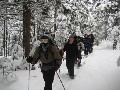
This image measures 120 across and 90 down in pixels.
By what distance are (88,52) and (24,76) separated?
12187mm

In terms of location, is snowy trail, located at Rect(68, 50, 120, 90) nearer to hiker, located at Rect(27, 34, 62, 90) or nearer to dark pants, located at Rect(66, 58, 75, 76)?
dark pants, located at Rect(66, 58, 75, 76)

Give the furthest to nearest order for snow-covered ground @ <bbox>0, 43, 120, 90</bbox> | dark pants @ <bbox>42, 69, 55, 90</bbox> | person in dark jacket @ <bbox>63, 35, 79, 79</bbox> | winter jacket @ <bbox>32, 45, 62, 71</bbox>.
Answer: person in dark jacket @ <bbox>63, 35, 79, 79</bbox> → snow-covered ground @ <bbox>0, 43, 120, 90</bbox> → dark pants @ <bbox>42, 69, 55, 90</bbox> → winter jacket @ <bbox>32, 45, 62, 71</bbox>

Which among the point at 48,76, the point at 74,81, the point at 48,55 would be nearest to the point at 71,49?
the point at 74,81

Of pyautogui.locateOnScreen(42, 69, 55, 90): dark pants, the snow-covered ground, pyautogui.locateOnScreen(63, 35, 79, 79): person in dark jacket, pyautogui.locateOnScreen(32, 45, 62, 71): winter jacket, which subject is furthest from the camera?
pyautogui.locateOnScreen(63, 35, 79, 79): person in dark jacket

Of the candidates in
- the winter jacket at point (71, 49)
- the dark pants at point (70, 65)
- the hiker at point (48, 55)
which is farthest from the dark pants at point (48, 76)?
the winter jacket at point (71, 49)

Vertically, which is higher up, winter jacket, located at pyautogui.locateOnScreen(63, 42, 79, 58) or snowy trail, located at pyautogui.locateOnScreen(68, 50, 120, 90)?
winter jacket, located at pyautogui.locateOnScreen(63, 42, 79, 58)

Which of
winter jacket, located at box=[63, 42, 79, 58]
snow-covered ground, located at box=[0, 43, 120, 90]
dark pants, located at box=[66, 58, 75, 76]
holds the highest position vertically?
winter jacket, located at box=[63, 42, 79, 58]

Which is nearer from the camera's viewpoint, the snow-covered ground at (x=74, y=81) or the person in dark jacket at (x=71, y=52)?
the snow-covered ground at (x=74, y=81)

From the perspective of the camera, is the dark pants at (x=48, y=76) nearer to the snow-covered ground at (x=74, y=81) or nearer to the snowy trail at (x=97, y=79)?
the snow-covered ground at (x=74, y=81)

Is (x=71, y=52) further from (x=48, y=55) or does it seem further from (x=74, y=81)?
(x=48, y=55)

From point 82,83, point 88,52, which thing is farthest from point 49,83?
point 88,52

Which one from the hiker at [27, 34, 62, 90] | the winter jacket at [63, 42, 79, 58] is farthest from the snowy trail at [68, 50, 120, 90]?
the hiker at [27, 34, 62, 90]

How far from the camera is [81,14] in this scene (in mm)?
25875

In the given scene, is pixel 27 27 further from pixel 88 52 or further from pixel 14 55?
pixel 88 52
